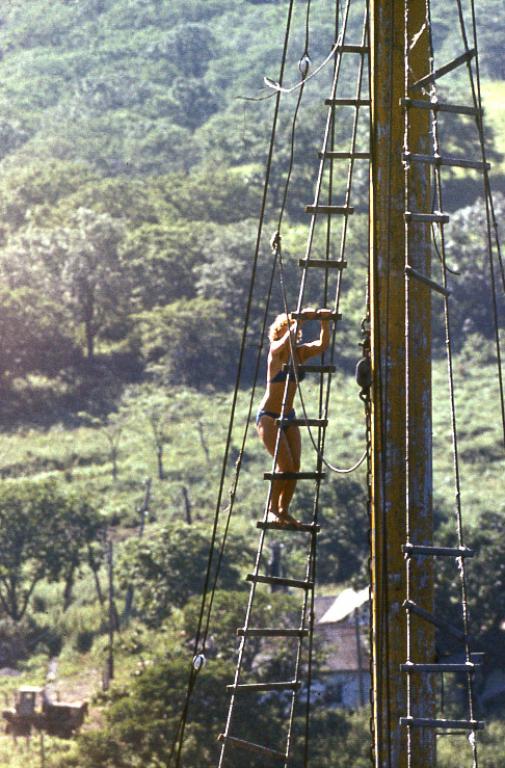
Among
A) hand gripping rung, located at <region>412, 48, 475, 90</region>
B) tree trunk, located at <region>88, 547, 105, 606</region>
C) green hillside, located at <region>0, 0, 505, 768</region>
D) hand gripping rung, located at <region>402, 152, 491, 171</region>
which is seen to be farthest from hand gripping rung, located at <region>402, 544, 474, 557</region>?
tree trunk, located at <region>88, 547, 105, 606</region>

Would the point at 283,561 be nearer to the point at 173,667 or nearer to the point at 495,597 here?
A: the point at 495,597

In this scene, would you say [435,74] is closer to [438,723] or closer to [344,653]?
[438,723]

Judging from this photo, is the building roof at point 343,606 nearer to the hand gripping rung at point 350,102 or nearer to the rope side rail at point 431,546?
the hand gripping rung at point 350,102

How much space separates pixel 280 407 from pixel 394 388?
1218 millimetres

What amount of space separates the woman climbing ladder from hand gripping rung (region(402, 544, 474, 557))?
1.29 metres

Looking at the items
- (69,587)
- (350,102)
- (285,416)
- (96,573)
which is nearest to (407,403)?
(285,416)

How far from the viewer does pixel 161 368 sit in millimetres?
65000

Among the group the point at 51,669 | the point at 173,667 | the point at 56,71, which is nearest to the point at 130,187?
the point at 56,71

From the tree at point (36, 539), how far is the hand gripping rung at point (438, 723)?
33.8m

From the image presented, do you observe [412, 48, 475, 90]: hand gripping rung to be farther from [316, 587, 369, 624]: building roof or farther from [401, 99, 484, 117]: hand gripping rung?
[316, 587, 369, 624]: building roof

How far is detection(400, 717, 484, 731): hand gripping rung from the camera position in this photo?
774cm

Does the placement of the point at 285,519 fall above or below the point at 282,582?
above

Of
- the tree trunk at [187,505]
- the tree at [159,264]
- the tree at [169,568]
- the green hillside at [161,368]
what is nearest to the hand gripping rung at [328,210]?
the green hillside at [161,368]

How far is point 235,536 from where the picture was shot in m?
40.4
